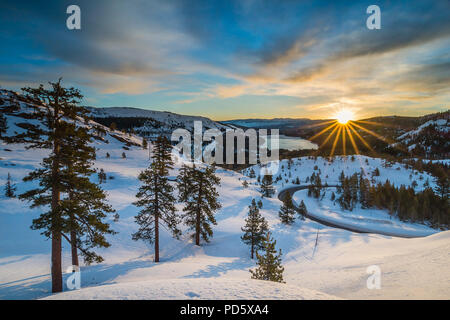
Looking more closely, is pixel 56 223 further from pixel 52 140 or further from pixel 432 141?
pixel 432 141

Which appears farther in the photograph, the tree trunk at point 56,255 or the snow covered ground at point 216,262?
the tree trunk at point 56,255

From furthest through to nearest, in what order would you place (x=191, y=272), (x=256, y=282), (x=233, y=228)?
(x=233, y=228) < (x=191, y=272) < (x=256, y=282)

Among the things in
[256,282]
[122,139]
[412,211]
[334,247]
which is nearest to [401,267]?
[256,282]

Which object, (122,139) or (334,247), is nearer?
(334,247)

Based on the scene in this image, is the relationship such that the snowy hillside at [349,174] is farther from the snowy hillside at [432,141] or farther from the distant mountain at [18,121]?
the snowy hillside at [432,141]

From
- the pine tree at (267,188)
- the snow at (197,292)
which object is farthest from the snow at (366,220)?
the snow at (197,292)

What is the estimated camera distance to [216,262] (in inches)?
674

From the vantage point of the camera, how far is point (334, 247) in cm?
2459

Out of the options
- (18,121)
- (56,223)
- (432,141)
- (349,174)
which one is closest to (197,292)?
(56,223)

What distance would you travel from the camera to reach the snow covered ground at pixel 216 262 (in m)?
6.56

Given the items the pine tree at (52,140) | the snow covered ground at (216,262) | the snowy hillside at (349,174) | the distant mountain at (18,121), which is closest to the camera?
the snow covered ground at (216,262)
